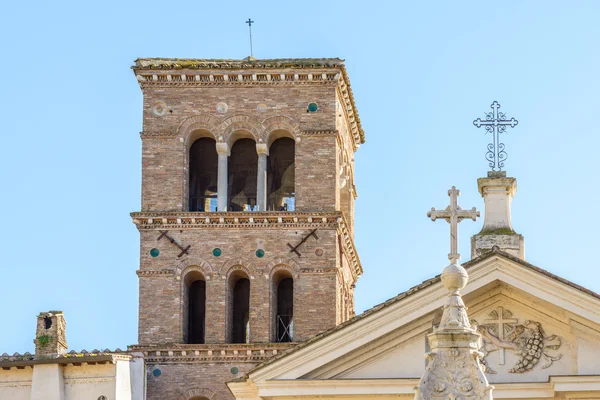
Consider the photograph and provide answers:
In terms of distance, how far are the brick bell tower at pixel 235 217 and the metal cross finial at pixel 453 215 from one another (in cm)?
1812

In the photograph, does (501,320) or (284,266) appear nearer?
(501,320)

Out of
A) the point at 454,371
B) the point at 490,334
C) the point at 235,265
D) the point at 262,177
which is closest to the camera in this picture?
the point at 454,371

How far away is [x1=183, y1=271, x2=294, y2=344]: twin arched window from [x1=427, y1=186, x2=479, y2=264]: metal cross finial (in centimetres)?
1904

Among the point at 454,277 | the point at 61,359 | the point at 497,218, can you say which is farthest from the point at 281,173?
the point at 454,277

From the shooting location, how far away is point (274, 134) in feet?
156

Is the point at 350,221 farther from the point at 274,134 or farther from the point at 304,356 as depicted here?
the point at 304,356

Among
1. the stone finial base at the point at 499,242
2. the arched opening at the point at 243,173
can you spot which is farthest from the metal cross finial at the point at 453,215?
the arched opening at the point at 243,173

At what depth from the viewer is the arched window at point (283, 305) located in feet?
153

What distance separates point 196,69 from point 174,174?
2.53 m

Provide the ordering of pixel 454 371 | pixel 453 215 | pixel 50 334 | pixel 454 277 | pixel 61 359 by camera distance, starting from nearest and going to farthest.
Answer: pixel 454 371
pixel 454 277
pixel 453 215
pixel 61 359
pixel 50 334

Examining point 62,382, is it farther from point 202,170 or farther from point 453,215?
point 453,215

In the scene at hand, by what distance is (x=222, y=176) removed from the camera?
154 ft

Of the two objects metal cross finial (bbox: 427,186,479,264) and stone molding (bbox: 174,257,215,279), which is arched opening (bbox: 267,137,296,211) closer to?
stone molding (bbox: 174,257,215,279)

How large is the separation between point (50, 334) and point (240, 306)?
550cm
